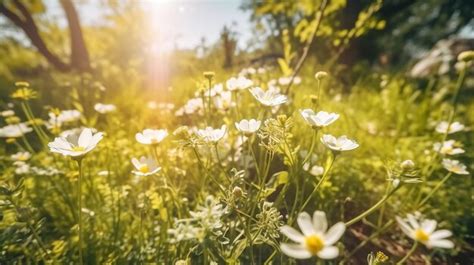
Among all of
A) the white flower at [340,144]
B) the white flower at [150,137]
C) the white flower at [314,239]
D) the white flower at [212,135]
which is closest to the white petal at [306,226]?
the white flower at [314,239]

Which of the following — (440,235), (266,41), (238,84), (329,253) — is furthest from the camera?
(266,41)

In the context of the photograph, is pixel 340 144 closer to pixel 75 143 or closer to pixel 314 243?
pixel 314 243

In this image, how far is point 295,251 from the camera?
0.64m

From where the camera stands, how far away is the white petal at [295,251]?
2.04 ft

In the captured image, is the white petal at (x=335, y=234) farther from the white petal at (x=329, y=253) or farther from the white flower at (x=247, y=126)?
the white flower at (x=247, y=126)

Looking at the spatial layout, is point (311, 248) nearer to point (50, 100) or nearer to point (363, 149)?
point (363, 149)

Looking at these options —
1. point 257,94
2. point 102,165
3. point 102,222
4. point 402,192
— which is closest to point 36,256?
point 102,222

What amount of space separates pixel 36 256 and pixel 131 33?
20.0 metres

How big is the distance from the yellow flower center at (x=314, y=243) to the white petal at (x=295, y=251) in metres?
0.01

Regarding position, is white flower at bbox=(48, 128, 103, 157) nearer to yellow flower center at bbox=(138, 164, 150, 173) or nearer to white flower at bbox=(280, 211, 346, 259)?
yellow flower center at bbox=(138, 164, 150, 173)

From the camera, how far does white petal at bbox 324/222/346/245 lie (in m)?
0.67

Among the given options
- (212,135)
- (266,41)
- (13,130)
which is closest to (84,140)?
(212,135)

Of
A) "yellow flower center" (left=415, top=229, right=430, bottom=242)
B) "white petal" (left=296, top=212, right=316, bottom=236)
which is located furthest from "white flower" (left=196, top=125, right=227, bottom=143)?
"yellow flower center" (left=415, top=229, right=430, bottom=242)

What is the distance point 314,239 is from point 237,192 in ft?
0.87
